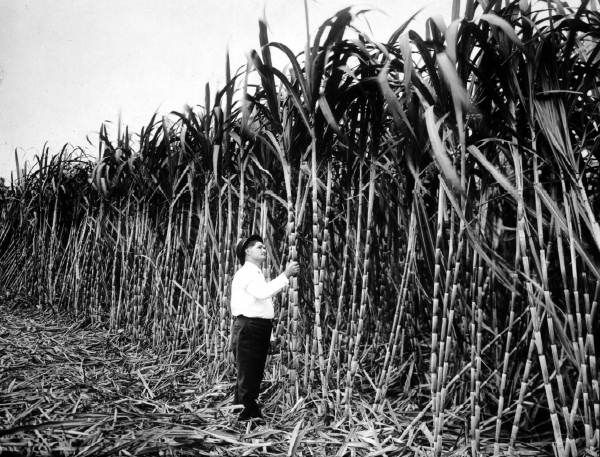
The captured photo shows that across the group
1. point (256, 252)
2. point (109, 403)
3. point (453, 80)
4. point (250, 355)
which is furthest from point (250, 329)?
point (453, 80)

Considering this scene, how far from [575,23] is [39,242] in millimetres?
4159

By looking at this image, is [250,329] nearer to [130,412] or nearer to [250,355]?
[250,355]

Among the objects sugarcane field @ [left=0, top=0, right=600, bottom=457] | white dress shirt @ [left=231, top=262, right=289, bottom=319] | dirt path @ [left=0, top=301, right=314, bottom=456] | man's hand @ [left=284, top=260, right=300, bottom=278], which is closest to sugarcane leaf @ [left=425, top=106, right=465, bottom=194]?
sugarcane field @ [left=0, top=0, right=600, bottom=457]

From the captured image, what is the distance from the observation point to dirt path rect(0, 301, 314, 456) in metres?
1.41

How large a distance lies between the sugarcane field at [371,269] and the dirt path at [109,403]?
0.04ft

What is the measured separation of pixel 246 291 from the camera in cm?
184

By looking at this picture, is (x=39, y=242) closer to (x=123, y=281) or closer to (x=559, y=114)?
(x=123, y=281)

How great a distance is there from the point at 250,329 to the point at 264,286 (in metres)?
0.21

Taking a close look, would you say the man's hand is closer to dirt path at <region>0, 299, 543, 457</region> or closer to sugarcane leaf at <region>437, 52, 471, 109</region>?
dirt path at <region>0, 299, 543, 457</region>

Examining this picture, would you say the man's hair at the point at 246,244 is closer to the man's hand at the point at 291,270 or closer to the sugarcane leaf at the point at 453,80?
the man's hand at the point at 291,270

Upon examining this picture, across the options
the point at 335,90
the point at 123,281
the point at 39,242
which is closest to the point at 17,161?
the point at 39,242

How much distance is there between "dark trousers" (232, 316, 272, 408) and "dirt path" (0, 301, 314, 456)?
118mm

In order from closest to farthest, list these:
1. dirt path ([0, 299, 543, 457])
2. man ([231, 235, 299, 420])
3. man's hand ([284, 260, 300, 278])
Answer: dirt path ([0, 299, 543, 457]) → man's hand ([284, 260, 300, 278]) → man ([231, 235, 299, 420])

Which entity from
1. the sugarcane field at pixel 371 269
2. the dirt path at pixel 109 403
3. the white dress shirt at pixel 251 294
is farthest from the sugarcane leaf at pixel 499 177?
the dirt path at pixel 109 403
